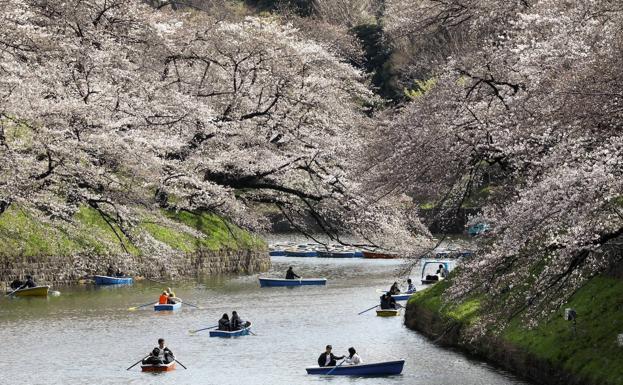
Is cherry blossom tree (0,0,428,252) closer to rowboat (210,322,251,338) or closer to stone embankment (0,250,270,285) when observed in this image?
stone embankment (0,250,270,285)

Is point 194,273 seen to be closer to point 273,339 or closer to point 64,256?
point 64,256

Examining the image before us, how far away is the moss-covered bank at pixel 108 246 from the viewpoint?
3552cm

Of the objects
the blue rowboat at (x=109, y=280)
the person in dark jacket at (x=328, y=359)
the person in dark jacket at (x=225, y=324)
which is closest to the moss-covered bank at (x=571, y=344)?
the person in dark jacket at (x=328, y=359)

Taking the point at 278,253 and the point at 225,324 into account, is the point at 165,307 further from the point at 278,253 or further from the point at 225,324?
the point at 278,253

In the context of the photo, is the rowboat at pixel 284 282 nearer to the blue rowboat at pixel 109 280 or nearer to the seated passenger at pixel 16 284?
the blue rowboat at pixel 109 280

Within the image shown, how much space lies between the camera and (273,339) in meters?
29.6

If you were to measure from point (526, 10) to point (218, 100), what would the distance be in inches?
879

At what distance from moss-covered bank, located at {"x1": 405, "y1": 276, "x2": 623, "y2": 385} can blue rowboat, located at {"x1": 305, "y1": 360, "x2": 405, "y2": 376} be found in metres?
2.27

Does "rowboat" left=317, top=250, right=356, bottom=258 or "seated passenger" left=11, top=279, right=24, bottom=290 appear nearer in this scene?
"seated passenger" left=11, top=279, right=24, bottom=290

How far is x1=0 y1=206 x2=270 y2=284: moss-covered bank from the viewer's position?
3552cm

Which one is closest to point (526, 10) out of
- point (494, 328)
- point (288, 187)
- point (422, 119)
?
point (422, 119)

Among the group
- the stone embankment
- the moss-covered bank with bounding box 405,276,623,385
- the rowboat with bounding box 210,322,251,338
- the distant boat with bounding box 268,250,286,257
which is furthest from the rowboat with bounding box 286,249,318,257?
the moss-covered bank with bounding box 405,276,623,385

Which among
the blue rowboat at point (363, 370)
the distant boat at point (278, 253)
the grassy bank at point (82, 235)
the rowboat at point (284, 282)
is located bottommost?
the blue rowboat at point (363, 370)

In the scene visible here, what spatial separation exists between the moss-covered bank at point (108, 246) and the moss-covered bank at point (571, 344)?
14.1 m
